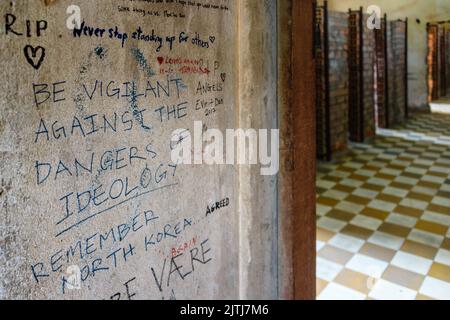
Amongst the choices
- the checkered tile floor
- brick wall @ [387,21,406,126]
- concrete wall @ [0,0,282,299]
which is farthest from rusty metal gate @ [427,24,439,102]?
concrete wall @ [0,0,282,299]

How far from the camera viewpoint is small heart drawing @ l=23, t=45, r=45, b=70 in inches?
42.2

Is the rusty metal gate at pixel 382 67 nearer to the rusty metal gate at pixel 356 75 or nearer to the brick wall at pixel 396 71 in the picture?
the brick wall at pixel 396 71

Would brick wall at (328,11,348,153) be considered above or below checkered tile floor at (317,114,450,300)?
above

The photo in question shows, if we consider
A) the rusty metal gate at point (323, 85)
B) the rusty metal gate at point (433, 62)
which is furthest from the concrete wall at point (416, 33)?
the rusty metal gate at point (323, 85)

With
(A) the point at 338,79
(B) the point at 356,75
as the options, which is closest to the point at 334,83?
(A) the point at 338,79

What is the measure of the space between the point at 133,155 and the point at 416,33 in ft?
39.0

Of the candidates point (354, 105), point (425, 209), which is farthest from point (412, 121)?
point (425, 209)

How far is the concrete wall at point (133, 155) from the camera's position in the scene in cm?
111

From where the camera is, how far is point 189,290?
5.70 ft

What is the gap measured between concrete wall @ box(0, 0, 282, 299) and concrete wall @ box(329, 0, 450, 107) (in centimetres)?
1013

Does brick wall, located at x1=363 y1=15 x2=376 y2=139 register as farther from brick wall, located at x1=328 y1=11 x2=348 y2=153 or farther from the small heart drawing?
the small heart drawing

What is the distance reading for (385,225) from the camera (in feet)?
13.4

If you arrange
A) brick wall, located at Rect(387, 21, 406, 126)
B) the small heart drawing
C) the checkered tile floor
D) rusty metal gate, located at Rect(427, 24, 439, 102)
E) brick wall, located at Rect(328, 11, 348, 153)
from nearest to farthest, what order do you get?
1. the small heart drawing
2. the checkered tile floor
3. brick wall, located at Rect(328, 11, 348, 153)
4. brick wall, located at Rect(387, 21, 406, 126)
5. rusty metal gate, located at Rect(427, 24, 439, 102)

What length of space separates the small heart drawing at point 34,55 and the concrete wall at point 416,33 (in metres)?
10.9
